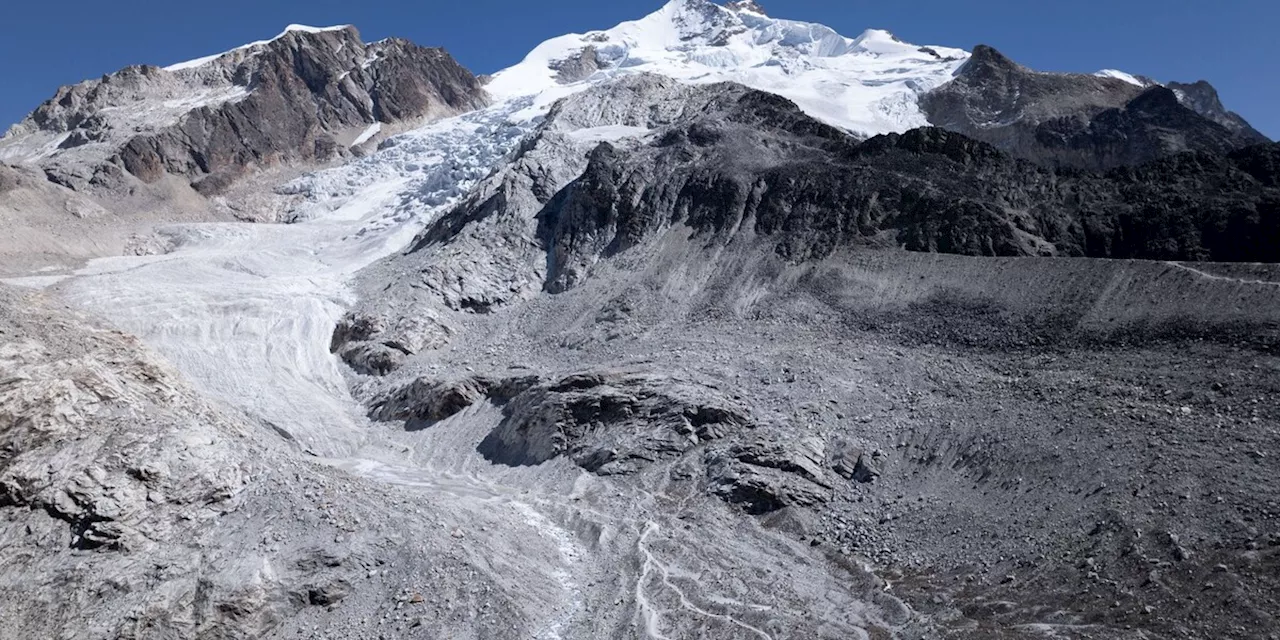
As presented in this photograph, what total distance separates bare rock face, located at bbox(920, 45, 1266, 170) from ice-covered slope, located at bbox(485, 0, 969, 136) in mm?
4878

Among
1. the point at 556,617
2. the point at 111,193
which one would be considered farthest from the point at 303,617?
the point at 111,193

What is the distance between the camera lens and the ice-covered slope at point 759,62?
3524 inches

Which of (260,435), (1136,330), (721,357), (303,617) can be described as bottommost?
(303,617)

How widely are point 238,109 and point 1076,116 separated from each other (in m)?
81.6

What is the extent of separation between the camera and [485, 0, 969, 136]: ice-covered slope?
89.5 meters

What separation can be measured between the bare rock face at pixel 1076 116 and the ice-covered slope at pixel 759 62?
4.88 meters

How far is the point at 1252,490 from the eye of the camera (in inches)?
736

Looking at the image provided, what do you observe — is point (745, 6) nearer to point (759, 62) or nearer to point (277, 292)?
point (759, 62)

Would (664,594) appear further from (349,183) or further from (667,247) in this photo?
(349,183)

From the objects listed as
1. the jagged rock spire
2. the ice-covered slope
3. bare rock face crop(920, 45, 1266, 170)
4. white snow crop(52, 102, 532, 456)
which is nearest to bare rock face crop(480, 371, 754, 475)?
white snow crop(52, 102, 532, 456)

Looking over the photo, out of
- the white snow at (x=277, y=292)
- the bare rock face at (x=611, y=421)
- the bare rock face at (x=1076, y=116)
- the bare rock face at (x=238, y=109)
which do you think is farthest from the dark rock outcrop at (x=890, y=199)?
the bare rock face at (x=238, y=109)

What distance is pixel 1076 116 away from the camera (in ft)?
236

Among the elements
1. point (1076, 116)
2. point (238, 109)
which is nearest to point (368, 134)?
point (238, 109)

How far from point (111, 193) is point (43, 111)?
89.7ft
